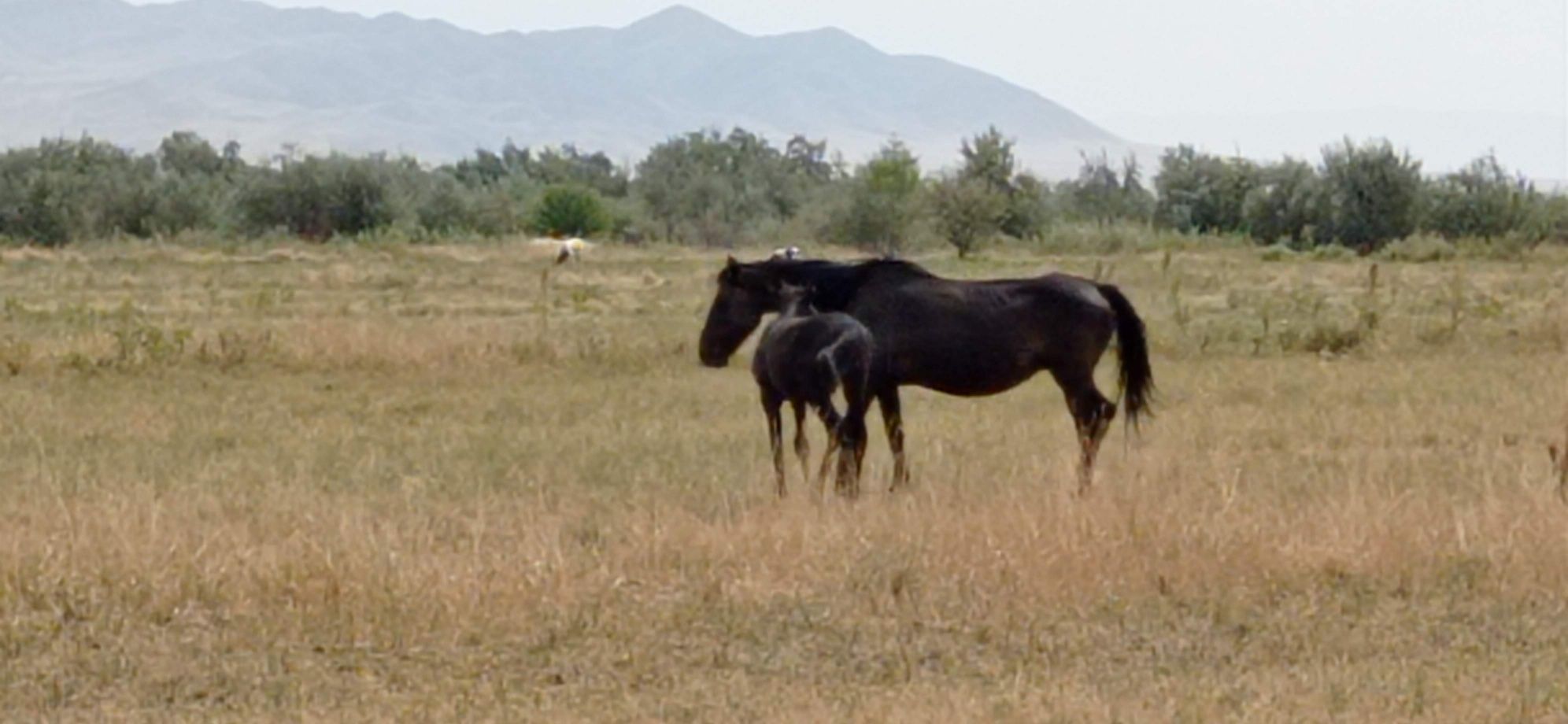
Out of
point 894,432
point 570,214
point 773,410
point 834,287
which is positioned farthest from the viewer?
point 570,214

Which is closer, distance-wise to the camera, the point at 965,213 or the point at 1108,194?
the point at 965,213

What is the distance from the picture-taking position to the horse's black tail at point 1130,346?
11648 mm

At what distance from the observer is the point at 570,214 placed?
66188 mm

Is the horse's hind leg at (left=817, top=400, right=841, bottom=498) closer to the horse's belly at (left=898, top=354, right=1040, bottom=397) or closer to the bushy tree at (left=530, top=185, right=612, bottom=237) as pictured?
the horse's belly at (left=898, top=354, right=1040, bottom=397)

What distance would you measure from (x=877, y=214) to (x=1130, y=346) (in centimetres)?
4620

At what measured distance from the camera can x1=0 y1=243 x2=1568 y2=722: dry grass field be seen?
6.52 m

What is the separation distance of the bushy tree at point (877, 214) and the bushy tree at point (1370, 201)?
11.3 metres

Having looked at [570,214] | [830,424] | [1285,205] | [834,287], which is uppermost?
[834,287]

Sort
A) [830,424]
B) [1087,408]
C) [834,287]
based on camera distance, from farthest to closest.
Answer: [1087,408], [834,287], [830,424]

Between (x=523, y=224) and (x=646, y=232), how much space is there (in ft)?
13.7

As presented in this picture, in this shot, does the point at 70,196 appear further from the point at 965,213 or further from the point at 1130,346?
the point at 1130,346

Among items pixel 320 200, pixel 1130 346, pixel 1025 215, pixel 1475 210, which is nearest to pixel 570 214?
pixel 320 200

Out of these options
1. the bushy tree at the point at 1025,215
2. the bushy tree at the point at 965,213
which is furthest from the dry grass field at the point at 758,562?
the bushy tree at the point at 1025,215

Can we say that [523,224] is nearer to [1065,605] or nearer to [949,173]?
[949,173]
